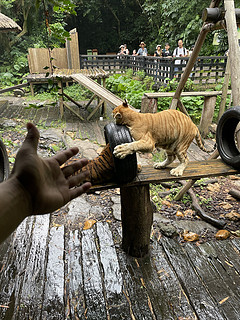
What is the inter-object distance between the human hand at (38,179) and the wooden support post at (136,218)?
102cm

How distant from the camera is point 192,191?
421cm

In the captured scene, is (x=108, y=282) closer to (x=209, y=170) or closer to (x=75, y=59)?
(x=209, y=170)

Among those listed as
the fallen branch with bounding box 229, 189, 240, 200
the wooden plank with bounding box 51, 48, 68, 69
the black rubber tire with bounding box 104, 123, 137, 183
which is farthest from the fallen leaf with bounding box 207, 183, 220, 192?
the wooden plank with bounding box 51, 48, 68, 69

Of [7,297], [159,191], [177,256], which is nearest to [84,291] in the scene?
[7,297]

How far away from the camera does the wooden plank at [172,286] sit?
6.81 ft

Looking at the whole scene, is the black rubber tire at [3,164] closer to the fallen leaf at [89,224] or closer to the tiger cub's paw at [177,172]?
the fallen leaf at [89,224]

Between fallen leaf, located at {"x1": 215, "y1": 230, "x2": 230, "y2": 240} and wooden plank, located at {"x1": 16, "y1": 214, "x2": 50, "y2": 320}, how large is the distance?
2.24m

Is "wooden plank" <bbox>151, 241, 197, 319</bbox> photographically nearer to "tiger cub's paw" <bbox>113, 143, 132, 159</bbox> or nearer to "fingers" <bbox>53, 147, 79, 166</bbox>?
"tiger cub's paw" <bbox>113, 143, 132, 159</bbox>

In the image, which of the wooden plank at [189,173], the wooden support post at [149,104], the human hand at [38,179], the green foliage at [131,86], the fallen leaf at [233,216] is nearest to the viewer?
the human hand at [38,179]

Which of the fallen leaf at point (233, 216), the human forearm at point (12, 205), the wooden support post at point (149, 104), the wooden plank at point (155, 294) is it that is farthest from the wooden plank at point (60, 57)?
the human forearm at point (12, 205)

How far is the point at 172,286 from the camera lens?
90.4 inches

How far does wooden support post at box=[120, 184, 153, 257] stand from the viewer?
2289 mm

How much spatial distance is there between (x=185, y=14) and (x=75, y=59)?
6607mm

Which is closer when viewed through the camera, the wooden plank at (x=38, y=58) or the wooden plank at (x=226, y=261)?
the wooden plank at (x=226, y=261)
